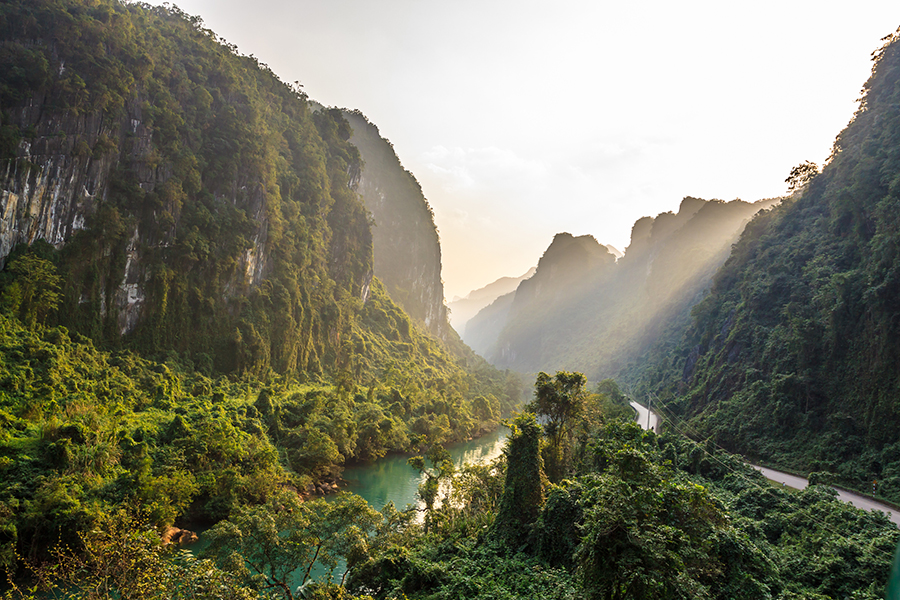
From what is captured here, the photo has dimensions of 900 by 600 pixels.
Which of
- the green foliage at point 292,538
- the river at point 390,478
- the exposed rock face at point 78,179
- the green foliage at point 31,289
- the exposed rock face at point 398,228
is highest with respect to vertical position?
the exposed rock face at point 398,228

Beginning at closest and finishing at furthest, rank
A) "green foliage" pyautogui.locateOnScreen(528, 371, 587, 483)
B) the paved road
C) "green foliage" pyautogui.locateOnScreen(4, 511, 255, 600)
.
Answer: "green foliage" pyautogui.locateOnScreen(4, 511, 255, 600), the paved road, "green foliage" pyautogui.locateOnScreen(528, 371, 587, 483)

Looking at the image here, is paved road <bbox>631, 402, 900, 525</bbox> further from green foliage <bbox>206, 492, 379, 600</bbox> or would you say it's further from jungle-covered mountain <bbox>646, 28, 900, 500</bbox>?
green foliage <bbox>206, 492, 379, 600</bbox>

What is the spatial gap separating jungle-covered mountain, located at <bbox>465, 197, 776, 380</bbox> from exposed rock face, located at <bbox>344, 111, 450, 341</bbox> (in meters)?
34.1

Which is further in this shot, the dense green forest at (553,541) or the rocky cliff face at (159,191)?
the rocky cliff face at (159,191)

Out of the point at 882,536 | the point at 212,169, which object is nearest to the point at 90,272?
the point at 212,169

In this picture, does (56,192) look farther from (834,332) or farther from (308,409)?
(834,332)

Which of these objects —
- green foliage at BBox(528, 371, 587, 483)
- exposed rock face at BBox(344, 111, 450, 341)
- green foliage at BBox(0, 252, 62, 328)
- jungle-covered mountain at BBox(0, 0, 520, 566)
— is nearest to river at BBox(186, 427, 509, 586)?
jungle-covered mountain at BBox(0, 0, 520, 566)

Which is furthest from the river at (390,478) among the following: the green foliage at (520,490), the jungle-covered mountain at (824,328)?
the jungle-covered mountain at (824,328)

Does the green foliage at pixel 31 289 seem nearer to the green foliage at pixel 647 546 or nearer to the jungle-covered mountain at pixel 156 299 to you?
the jungle-covered mountain at pixel 156 299

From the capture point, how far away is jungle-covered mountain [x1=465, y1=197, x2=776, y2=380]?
77875 millimetres

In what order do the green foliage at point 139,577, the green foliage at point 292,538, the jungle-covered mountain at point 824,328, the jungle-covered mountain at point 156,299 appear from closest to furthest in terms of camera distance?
the green foliage at point 139,577 < the green foliage at point 292,538 < the jungle-covered mountain at point 156,299 < the jungle-covered mountain at point 824,328

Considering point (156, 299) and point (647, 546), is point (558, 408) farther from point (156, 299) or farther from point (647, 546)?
point (156, 299)

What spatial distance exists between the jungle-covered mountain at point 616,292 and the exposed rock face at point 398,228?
34128mm

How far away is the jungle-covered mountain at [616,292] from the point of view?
255 feet
